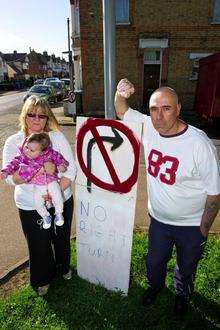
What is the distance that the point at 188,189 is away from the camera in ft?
8.87

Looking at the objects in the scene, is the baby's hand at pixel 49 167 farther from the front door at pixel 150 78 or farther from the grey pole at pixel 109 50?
the front door at pixel 150 78

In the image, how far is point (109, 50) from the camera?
9.45 feet

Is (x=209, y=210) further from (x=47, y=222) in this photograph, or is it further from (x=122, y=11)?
(x=122, y=11)

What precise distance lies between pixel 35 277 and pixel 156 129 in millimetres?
2006

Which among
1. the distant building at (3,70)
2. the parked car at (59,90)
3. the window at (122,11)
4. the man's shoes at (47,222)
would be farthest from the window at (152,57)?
the distant building at (3,70)

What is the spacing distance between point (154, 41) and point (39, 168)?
1422 cm

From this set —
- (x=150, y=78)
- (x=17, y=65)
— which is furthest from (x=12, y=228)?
(x=17, y=65)

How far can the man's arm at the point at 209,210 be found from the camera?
104 inches

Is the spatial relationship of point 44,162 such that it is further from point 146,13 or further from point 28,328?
point 146,13

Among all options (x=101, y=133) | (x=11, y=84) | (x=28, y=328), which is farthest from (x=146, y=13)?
(x=11, y=84)

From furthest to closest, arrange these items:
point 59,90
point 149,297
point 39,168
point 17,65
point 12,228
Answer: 1. point 17,65
2. point 59,90
3. point 12,228
4. point 149,297
5. point 39,168

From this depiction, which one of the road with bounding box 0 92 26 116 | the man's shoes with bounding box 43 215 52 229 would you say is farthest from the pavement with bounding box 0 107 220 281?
the road with bounding box 0 92 26 116

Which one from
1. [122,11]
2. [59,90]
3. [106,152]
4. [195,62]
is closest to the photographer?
[106,152]

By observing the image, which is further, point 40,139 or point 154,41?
point 154,41
